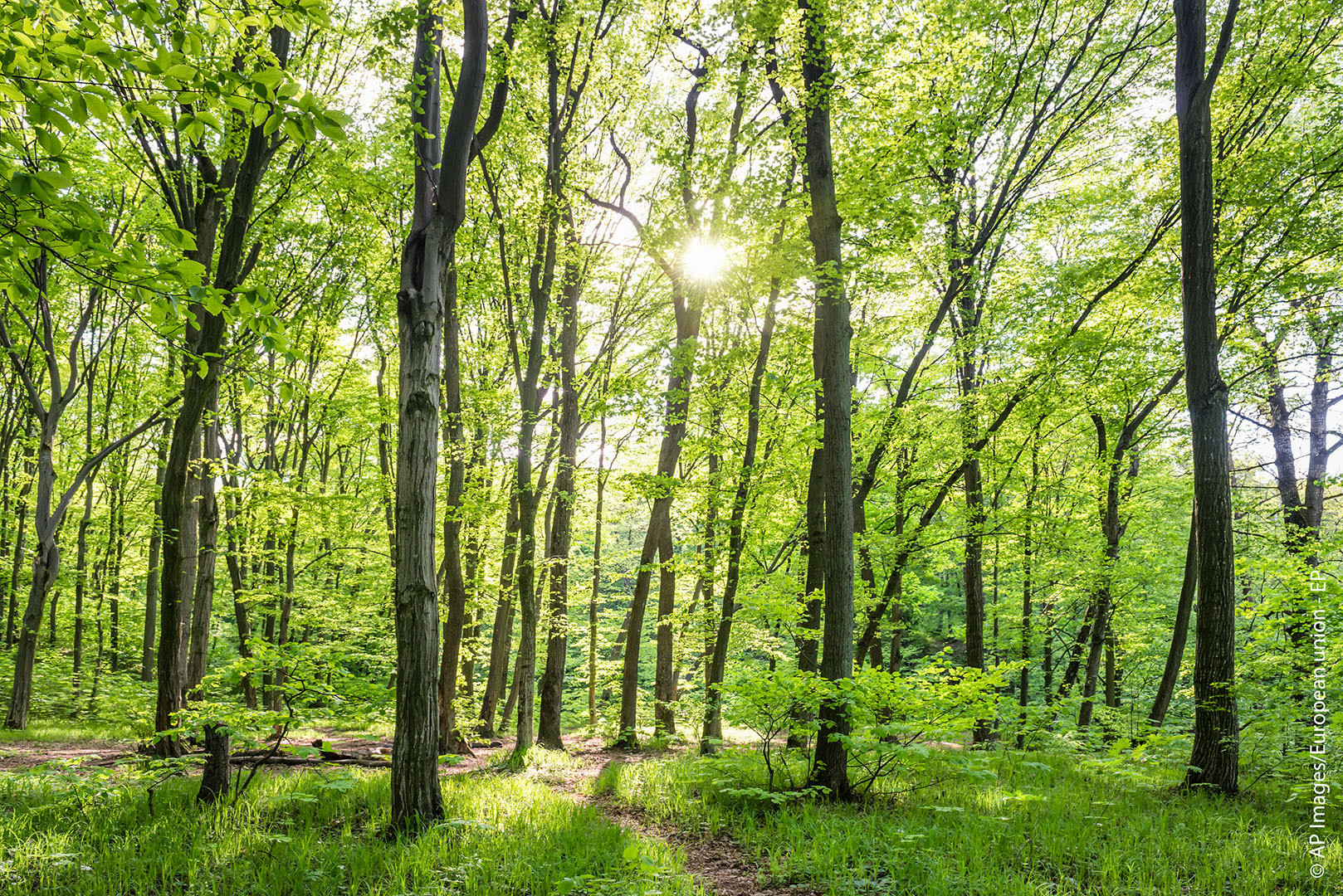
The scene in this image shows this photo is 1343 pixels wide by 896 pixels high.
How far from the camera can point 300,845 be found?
13.8 ft

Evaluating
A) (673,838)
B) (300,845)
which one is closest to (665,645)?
(673,838)

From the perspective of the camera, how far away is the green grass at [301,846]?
363 cm

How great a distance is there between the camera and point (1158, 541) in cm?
1655

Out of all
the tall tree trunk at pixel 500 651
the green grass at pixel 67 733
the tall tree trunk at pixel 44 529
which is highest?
the tall tree trunk at pixel 44 529

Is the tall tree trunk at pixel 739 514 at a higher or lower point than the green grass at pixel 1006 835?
higher

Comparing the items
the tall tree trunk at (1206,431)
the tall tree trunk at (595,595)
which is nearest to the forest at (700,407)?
the tall tree trunk at (1206,431)

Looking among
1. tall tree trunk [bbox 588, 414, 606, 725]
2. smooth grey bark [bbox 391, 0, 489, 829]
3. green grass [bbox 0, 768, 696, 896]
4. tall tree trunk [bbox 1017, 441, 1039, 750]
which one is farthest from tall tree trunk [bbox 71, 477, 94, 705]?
tall tree trunk [bbox 1017, 441, 1039, 750]

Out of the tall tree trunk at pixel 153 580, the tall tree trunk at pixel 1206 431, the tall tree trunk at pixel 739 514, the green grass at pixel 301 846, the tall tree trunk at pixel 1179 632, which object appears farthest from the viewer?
the tall tree trunk at pixel 153 580

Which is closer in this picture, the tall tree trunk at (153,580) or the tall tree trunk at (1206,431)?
the tall tree trunk at (1206,431)

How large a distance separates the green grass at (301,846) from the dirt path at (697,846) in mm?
318

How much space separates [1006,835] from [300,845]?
5179 millimetres

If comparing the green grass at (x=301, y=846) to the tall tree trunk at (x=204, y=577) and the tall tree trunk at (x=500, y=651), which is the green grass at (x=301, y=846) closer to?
the tall tree trunk at (x=204, y=577)

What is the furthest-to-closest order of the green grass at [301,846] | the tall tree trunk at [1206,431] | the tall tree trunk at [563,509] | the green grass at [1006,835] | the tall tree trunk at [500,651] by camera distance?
the tall tree trunk at [500,651]
the tall tree trunk at [563,509]
the tall tree trunk at [1206,431]
the green grass at [1006,835]
the green grass at [301,846]

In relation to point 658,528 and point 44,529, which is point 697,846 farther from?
point 44,529
